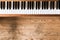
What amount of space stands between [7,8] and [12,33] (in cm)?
38

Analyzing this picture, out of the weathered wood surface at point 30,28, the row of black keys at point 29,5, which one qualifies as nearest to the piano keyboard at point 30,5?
the row of black keys at point 29,5

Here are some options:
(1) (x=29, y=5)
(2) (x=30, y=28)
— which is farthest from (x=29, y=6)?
(2) (x=30, y=28)

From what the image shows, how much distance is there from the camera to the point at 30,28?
1652 mm

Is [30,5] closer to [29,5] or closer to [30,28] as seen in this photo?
[29,5]

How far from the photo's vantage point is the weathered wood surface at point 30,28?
165cm

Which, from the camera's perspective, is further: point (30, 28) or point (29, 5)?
point (30, 28)

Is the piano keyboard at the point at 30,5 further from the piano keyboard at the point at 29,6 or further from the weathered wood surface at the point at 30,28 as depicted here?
the weathered wood surface at the point at 30,28

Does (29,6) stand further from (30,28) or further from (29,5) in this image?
(30,28)

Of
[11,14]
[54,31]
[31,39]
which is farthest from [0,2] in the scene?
[54,31]

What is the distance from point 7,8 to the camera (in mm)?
1420

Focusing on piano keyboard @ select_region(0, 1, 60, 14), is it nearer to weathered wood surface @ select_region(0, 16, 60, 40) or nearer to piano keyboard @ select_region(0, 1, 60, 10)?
piano keyboard @ select_region(0, 1, 60, 10)

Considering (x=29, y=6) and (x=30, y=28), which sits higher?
(x=29, y=6)

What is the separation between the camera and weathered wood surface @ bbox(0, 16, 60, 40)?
1.65 meters

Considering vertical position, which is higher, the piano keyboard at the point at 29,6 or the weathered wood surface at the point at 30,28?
the piano keyboard at the point at 29,6
